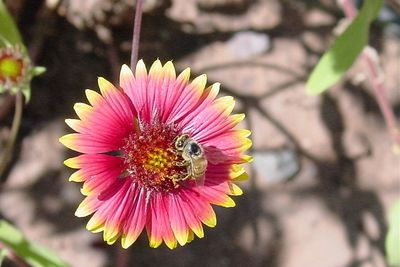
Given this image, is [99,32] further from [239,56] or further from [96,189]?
[96,189]

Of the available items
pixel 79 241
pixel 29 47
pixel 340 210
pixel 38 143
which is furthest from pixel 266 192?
pixel 29 47

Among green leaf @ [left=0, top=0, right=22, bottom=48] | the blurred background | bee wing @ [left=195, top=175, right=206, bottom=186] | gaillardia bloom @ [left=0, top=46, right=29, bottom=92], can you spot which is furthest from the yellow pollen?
the blurred background

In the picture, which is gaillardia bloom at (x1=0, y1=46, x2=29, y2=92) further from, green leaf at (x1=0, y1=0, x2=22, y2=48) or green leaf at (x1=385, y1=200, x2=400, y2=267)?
green leaf at (x1=385, y1=200, x2=400, y2=267)

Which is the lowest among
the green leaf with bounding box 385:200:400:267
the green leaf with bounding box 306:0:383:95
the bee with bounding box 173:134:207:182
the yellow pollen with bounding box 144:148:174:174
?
the green leaf with bounding box 385:200:400:267

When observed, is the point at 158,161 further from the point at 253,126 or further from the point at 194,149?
the point at 253,126

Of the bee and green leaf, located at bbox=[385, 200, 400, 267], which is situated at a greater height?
the bee

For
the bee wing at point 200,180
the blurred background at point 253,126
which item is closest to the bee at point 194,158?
the bee wing at point 200,180

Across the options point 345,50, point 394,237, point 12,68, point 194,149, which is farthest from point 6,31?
point 394,237
